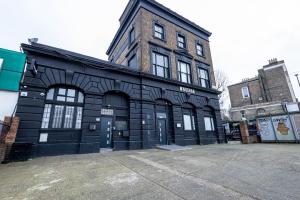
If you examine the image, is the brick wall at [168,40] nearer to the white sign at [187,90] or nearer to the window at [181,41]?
the window at [181,41]

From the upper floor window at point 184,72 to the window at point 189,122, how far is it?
388 centimetres

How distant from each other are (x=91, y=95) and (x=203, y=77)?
13.4 metres

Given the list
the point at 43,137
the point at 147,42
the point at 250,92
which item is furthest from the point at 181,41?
the point at 250,92

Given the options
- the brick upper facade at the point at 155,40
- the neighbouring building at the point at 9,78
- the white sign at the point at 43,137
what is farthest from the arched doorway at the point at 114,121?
the neighbouring building at the point at 9,78

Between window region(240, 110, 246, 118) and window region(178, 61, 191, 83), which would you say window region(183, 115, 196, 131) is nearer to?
window region(178, 61, 191, 83)

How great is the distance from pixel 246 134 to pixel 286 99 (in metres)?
17.3

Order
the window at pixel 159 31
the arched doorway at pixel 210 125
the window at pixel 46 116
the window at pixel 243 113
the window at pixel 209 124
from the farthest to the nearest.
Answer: the window at pixel 243 113, the window at pixel 209 124, the arched doorway at pixel 210 125, the window at pixel 159 31, the window at pixel 46 116

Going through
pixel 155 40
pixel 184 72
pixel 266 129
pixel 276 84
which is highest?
pixel 155 40

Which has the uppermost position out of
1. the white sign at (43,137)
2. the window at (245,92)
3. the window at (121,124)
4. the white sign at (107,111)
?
the window at (245,92)

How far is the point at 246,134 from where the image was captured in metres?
14.9

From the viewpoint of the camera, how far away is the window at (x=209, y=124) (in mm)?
16075

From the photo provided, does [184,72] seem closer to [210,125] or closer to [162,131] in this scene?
[210,125]

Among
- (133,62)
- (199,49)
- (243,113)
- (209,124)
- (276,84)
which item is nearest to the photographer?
(133,62)

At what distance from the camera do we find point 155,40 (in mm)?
14367
